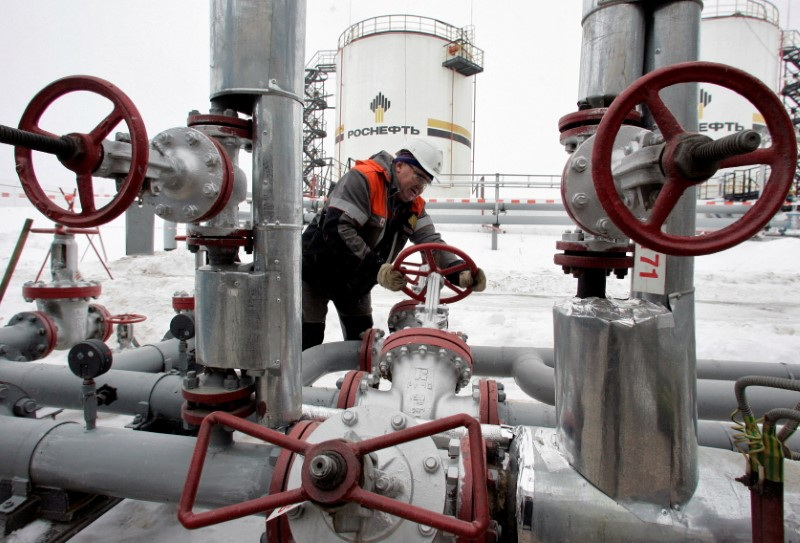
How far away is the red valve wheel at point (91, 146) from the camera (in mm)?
919

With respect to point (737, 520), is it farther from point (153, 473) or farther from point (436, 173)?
point (436, 173)

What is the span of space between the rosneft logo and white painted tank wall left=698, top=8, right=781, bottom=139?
556 cm

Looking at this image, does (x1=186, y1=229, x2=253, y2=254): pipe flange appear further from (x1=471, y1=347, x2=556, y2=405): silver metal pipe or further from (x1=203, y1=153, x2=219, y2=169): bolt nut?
(x1=471, y1=347, x2=556, y2=405): silver metal pipe

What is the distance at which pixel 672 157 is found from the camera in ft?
2.23

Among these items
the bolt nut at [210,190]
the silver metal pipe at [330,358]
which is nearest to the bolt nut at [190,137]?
the bolt nut at [210,190]

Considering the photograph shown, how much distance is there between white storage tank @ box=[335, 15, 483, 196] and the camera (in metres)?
8.67

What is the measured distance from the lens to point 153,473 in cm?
121

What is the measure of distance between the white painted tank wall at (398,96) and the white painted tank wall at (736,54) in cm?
446

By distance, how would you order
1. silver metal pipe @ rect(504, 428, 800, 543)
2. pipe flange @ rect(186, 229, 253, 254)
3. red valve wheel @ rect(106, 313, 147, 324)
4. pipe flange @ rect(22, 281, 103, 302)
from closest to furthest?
silver metal pipe @ rect(504, 428, 800, 543) < pipe flange @ rect(186, 229, 253, 254) < pipe flange @ rect(22, 281, 103, 302) < red valve wheel @ rect(106, 313, 147, 324)

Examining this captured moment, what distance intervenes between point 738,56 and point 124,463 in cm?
1131

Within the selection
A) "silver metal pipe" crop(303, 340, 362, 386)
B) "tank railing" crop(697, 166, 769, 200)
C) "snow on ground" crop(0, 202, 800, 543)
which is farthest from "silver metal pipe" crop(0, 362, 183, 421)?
"tank railing" crop(697, 166, 769, 200)

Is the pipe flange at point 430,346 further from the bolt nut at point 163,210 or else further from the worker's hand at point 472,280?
the bolt nut at point 163,210

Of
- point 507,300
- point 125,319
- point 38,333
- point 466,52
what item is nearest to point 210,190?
point 38,333

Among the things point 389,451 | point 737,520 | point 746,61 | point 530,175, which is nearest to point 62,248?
point 389,451
